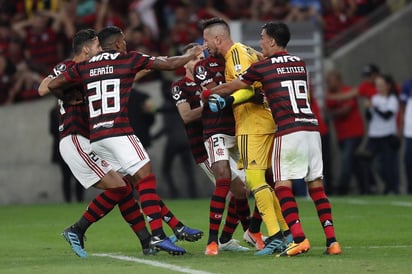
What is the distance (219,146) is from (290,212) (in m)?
1.27

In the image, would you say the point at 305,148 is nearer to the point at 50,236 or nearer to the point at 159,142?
the point at 50,236

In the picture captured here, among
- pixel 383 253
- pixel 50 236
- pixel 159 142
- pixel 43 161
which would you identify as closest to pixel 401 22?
pixel 159 142

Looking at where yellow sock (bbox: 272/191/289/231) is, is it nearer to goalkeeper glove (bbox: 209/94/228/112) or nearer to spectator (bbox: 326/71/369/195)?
goalkeeper glove (bbox: 209/94/228/112)

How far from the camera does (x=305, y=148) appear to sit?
11.5 m

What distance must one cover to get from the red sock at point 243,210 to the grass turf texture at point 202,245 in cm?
54

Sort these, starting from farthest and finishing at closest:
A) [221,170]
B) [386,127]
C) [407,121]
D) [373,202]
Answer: [386,127] → [407,121] → [373,202] → [221,170]

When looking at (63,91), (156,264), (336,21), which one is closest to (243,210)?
(156,264)

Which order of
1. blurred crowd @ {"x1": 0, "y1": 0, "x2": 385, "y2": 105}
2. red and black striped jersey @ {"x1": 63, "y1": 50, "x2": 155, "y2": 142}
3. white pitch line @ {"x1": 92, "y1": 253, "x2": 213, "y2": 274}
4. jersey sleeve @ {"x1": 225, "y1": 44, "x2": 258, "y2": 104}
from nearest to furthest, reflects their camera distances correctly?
1. white pitch line @ {"x1": 92, "y1": 253, "x2": 213, "y2": 274}
2. red and black striped jersey @ {"x1": 63, "y1": 50, "x2": 155, "y2": 142}
3. jersey sleeve @ {"x1": 225, "y1": 44, "x2": 258, "y2": 104}
4. blurred crowd @ {"x1": 0, "y1": 0, "x2": 385, "y2": 105}

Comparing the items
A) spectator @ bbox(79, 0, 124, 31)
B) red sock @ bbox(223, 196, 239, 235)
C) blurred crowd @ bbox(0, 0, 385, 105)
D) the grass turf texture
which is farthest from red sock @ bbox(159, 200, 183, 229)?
spectator @ bbox(79, 0, 124, 31)

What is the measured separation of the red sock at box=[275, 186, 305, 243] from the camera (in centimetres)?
1134

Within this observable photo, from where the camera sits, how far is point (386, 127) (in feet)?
74.8

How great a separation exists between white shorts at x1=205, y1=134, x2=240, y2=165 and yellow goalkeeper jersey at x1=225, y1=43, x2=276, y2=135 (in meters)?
0.24

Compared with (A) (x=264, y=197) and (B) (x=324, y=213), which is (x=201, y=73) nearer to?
(A) (x=264, y=197)

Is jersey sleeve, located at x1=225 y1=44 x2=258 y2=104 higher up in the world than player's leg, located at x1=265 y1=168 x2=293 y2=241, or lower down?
higher up
